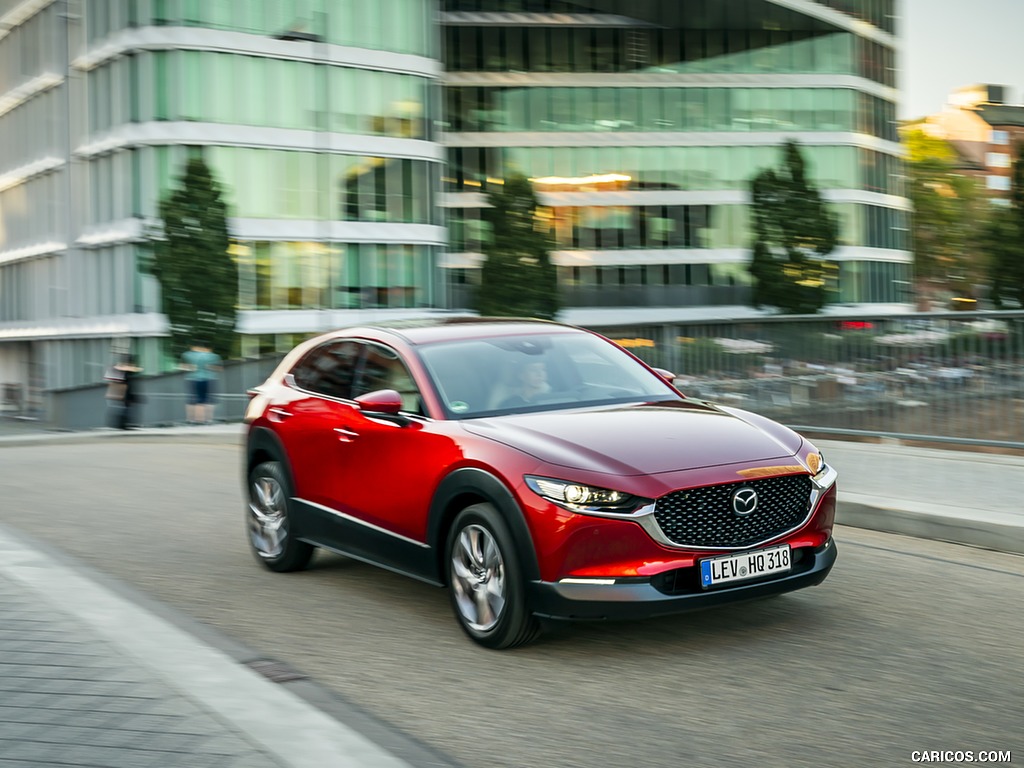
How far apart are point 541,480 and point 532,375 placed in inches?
48.8

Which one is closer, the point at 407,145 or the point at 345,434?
the point at 345,434

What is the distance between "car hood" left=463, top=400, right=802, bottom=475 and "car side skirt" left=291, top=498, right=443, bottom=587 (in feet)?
2.39

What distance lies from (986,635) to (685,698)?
1743 millimetres

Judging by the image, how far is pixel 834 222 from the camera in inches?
2156

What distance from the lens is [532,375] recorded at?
6664 millimetres

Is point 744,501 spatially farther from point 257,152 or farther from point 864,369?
point 257,152

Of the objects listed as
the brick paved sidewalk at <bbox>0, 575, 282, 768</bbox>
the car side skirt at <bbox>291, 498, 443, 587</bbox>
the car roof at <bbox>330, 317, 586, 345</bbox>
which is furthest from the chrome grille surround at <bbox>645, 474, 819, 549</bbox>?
the brick paved sidewalk at <bbox>0, 575, 282, 768</bbox>

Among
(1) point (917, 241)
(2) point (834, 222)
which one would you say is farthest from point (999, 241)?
(1) point (917, 241)

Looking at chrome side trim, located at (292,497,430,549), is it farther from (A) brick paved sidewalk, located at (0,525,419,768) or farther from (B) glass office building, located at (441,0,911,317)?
(B) glass office building, located at (441,0,911,317)

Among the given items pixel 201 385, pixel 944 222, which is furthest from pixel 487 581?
pixel 944 222

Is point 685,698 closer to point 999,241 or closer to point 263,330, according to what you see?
point 263,330

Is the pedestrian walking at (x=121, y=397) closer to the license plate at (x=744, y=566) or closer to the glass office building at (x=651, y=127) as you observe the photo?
the license plate at (x=744, y=566)

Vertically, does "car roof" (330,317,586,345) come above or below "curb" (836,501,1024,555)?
above

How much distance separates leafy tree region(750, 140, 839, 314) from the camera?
53.2 meters
